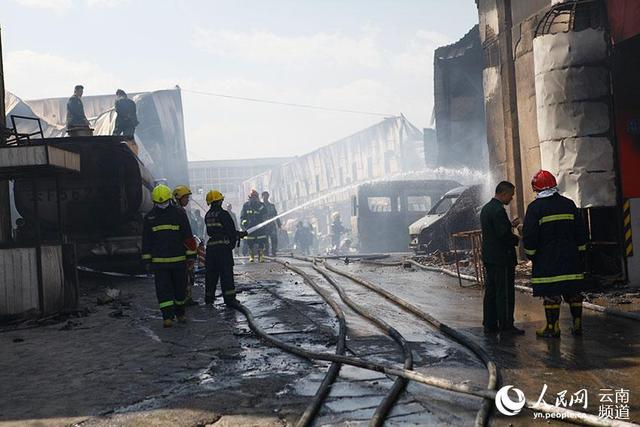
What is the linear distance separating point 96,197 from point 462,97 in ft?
47.4

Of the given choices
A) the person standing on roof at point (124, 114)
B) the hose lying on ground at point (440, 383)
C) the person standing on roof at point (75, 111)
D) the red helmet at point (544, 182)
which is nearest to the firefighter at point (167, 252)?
the hose lying on ground at point (440, 383)

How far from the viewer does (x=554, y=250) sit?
6562 mm

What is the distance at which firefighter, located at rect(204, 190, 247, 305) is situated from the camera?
9664 millimetres

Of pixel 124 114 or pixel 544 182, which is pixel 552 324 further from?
pixel 124 114

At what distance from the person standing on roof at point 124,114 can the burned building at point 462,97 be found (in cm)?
1149

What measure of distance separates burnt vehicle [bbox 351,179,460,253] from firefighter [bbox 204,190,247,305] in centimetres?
1336

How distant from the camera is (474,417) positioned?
13.3 feet

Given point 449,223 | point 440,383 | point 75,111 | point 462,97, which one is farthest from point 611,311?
point 462,97

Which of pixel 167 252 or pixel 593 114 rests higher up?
pixel 593 114

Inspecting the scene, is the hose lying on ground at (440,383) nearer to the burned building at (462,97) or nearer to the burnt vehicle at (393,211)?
the burnt vehicle at (393,211)

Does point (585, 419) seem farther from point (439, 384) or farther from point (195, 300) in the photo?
point (195, 300)

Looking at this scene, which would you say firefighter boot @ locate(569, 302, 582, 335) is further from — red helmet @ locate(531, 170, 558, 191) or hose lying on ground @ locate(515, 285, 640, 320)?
red helmet @ locate(531, 170, 558, 191)

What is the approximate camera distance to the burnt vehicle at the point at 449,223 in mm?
17125

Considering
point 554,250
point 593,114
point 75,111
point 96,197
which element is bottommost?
point 554,250
